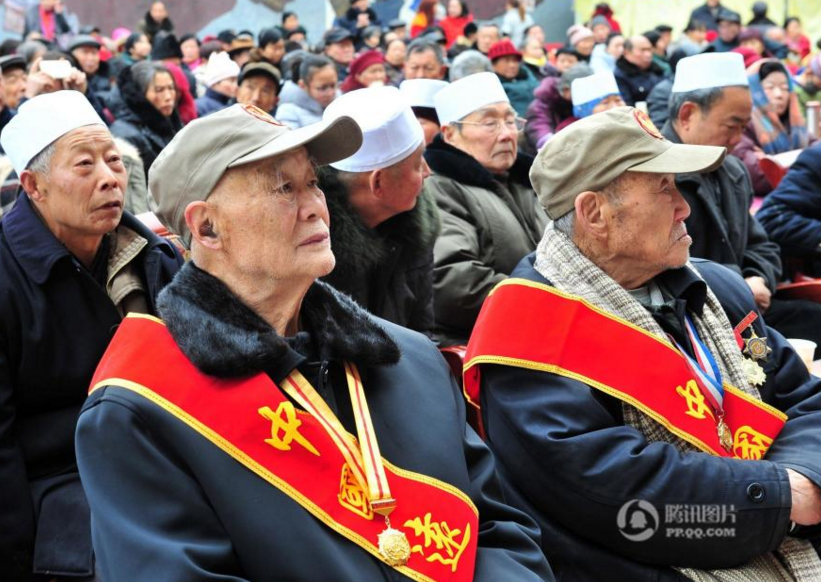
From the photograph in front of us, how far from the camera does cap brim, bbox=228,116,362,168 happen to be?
213cm

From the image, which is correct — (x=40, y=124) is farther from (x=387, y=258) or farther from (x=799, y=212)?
(x=799, y=212)

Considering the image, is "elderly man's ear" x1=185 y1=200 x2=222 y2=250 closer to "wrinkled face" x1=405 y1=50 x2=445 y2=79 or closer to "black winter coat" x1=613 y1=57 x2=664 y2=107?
"wrinkled face" x1=405 y1=50 x2=445 y2=79

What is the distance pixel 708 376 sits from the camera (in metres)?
2.73

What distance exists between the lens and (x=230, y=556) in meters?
1.93

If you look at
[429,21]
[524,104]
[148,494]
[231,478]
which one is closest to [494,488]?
[231,478]

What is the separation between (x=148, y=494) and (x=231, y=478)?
153 millimetres

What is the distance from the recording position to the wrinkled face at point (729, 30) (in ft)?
53.7

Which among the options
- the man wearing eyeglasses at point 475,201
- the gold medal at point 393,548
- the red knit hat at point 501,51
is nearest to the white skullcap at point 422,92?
the man wearing eyeglasses at point 475,201

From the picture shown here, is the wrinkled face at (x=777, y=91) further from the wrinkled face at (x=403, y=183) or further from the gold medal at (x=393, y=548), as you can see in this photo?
the gold medal at (x=393, y=548)

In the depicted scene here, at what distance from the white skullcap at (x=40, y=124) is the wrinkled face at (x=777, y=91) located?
22.9 ft

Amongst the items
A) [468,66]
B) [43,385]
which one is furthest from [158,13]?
[43,385]

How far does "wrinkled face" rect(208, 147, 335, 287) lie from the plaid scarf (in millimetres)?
768

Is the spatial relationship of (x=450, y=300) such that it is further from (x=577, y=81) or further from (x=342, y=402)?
(x=577, y=81)

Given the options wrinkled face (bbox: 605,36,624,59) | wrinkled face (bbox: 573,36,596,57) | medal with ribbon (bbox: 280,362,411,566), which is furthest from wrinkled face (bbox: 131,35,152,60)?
medal with ribbon (bbox: 280,362,411,566)
